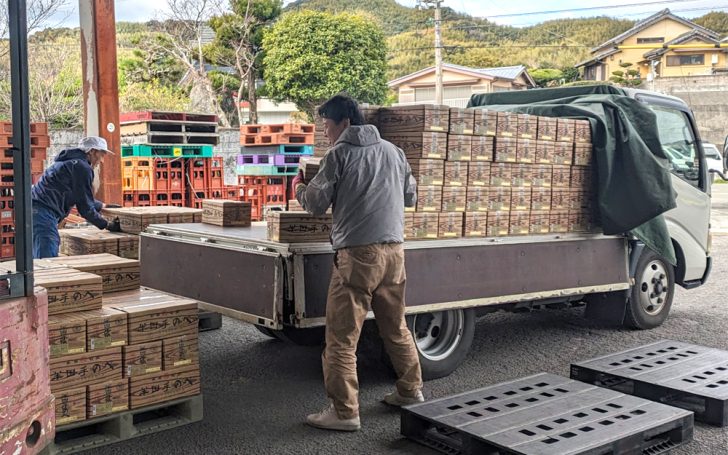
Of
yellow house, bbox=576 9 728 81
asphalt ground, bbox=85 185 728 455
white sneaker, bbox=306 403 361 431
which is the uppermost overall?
yellow house, bbox=576 9 728 81

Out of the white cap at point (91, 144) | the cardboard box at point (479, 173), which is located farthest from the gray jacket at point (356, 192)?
the white cap at point (91, 144)

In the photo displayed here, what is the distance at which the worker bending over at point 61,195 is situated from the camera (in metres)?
7.88

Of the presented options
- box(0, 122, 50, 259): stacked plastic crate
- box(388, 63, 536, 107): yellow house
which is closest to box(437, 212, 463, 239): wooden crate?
box(0, 122, 50, 259): stacked plastic crate

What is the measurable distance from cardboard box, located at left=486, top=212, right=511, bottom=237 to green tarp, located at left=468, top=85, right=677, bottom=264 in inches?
48.5

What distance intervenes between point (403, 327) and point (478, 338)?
2.73 meters

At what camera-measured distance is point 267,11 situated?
119 ft

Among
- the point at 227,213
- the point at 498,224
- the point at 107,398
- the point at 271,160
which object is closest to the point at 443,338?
the point at 498,224

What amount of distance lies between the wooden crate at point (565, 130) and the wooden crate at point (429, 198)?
5.28 ft

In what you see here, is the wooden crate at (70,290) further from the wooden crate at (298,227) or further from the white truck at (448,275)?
the wooden crate at (298,227)

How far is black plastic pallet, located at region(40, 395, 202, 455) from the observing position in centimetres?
495

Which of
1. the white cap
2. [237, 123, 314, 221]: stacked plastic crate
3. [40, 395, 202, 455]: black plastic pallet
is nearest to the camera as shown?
[40, 395, 202, 455]: black plastic pallet

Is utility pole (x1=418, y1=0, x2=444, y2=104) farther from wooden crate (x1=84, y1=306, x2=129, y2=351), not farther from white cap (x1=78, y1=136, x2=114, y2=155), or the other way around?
wooden crate (x1=84, y1=306, x2=129, y2=351)

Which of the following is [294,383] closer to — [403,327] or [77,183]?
[403,327]

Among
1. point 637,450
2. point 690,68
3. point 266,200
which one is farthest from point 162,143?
point 690,68
